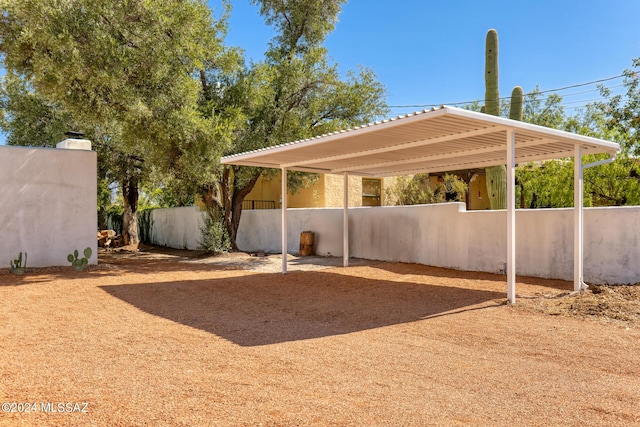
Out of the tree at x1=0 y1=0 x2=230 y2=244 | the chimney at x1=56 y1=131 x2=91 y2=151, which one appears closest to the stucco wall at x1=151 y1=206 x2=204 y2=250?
the chimney at x1=56 y1=131 x2=91 y2=151

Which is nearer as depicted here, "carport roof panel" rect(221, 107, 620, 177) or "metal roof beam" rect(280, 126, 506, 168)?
"carport roof panel" rect(221, 107, 620, 177)

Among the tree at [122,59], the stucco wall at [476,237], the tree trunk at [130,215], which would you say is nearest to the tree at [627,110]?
the stucco wall at [476,237]

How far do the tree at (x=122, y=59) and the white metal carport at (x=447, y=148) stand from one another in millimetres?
2833

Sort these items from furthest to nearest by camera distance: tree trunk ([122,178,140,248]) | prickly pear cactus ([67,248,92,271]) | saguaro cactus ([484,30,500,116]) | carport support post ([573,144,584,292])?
tree trunk ([122,178,140,248])
saguaro cactus ([484,30,500,116])
prickly pear cactus ([67,248,92,271])
carport support post ([573,144,584,292])

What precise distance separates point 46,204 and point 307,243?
26.1 feet

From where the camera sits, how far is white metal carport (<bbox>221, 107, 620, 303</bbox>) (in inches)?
291

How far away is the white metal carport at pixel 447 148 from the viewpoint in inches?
291

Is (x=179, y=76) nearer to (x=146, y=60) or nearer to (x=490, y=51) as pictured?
(x=146, y=60)

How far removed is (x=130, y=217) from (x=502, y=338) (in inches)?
794

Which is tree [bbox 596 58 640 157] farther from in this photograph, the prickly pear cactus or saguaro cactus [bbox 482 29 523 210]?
the prickly pear cactus

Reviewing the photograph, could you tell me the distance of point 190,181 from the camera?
50.0 feet

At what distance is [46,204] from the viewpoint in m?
12.5

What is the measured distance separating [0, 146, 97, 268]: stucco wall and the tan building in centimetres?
794

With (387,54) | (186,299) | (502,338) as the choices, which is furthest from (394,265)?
(387,54)
